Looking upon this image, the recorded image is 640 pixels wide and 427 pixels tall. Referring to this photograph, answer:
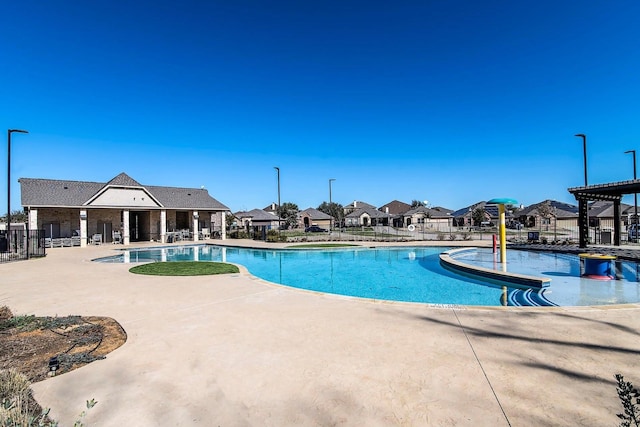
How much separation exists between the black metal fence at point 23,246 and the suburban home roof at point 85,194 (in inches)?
184

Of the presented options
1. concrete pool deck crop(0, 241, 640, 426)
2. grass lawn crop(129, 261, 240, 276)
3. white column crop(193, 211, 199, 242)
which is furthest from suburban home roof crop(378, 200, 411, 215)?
concrete pool deck crop(0, 241, 640, 426)

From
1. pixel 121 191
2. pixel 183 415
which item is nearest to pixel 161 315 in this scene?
pixel 183 415

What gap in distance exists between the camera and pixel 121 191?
26203mm

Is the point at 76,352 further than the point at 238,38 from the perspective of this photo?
No

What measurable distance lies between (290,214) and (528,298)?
6153cm

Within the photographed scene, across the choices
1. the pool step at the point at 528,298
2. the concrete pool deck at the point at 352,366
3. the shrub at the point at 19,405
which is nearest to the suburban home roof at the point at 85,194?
the concrete pool deck at the point at 352,366

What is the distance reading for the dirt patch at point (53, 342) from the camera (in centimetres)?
423

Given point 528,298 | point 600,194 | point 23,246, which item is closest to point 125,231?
point 23,246

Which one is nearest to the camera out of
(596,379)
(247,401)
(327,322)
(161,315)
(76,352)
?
(247,401)

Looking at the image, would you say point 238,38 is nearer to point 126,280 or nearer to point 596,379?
point 126,280

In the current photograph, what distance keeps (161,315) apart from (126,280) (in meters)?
5.04

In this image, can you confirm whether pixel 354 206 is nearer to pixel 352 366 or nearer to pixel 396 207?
pixel 396 207

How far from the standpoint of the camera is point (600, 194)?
1711 centimetres

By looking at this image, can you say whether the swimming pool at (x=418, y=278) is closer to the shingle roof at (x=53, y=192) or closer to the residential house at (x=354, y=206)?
the shingle roof at (x=53, y=192)
